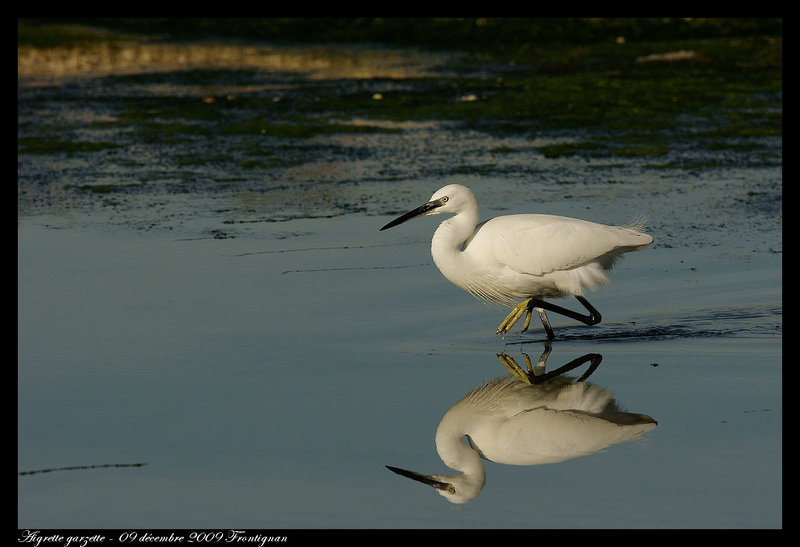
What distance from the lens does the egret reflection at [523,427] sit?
4859 mm

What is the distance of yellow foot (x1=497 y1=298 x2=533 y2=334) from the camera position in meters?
7.10

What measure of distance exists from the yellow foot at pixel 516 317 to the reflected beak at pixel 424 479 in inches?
93.3

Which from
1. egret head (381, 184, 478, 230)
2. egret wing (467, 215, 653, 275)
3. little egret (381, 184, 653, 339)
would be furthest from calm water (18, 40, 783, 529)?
egret head (381, 184, 478, 230)

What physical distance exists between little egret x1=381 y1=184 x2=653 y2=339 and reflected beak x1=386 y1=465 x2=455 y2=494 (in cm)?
238

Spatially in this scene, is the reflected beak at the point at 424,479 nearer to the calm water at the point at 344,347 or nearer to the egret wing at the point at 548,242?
the calm water at the point at 344,347

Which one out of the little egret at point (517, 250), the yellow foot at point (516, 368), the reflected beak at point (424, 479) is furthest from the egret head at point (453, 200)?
the reflected beak at point (424, 479)

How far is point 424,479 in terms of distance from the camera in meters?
4.77

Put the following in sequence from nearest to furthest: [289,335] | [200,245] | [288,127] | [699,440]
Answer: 1. [699,440]
2. [289,335]
3. [200,245]
4. [288,127]

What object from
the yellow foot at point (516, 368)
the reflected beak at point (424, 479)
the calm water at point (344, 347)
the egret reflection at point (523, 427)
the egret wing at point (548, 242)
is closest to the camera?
the calm water at point (344, 347)

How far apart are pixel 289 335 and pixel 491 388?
1.54 meters

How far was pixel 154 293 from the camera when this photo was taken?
7.77m

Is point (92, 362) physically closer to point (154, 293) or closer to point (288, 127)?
point (154, 293)

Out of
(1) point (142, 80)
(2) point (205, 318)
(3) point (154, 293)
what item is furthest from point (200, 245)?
(1) point (142, 80)

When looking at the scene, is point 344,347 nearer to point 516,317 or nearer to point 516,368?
point 516,368
